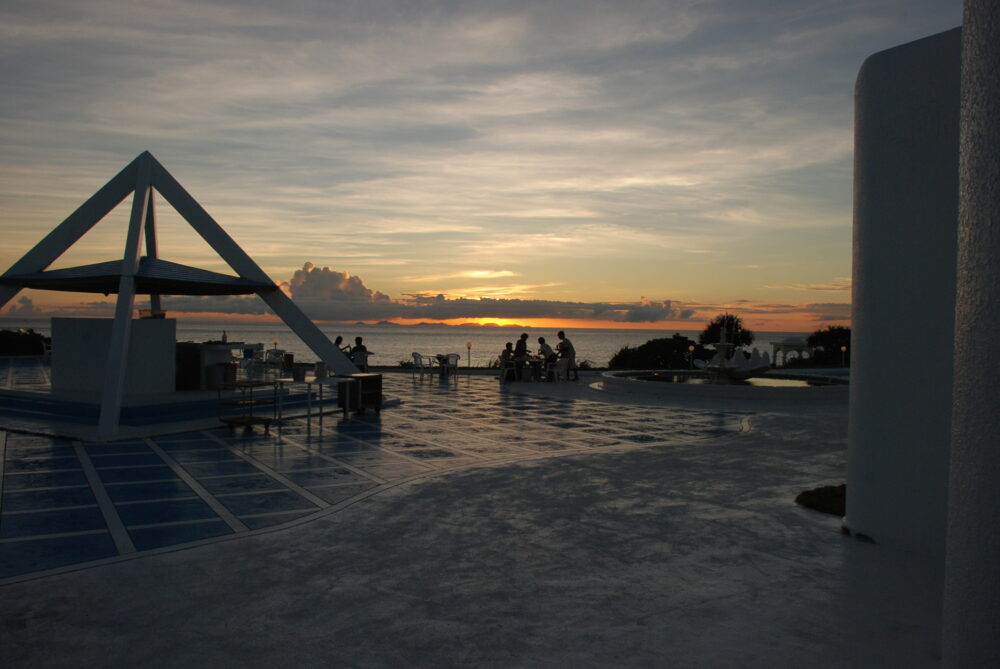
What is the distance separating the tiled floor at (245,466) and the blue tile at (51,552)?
1cm

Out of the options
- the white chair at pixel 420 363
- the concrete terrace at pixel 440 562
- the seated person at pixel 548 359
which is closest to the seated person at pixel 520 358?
the seated person at pixel 548 359

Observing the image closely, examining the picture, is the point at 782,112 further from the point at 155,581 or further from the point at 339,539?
the point at 155,581

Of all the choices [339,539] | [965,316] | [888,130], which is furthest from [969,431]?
[339,539]

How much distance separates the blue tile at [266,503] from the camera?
6.45 m

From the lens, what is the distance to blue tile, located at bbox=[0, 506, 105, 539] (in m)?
5.67

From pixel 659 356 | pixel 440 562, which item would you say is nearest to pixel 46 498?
pixel 440 562

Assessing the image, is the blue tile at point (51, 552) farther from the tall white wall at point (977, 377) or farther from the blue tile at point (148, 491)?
the tall white wall at point (977, 377)

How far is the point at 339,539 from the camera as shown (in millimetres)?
5520

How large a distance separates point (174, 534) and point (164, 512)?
779mm

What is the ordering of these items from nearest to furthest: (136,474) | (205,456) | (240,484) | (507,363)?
(240,484), (136,474), (205,456), (507,363)

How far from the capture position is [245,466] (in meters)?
8.41

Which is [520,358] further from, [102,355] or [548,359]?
[102,355]

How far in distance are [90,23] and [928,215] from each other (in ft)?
44.0

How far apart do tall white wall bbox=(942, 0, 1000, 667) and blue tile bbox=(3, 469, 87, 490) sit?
8.10 meters
